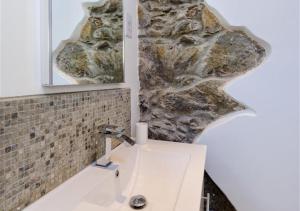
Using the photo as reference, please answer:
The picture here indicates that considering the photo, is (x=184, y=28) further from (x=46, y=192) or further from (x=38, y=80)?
(x=46, y=192)

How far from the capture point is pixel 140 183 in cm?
104

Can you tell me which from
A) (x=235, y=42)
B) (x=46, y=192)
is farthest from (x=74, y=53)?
(x=235, y=42)

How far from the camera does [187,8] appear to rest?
1.35 metres

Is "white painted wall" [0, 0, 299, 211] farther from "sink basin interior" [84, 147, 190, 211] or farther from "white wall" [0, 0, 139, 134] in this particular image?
"white wall" [0, 0, 139, 134]

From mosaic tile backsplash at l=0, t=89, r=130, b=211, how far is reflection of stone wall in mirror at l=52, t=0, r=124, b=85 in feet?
0.27

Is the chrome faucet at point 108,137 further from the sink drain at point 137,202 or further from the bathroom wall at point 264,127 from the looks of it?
the bathroom wall at point 264,127

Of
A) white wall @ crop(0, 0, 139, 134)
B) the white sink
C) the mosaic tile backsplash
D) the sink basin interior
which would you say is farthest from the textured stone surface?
white wall @ crop(0, 0, 139, 134)

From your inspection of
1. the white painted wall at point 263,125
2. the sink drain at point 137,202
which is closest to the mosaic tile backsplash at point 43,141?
the sink drain at point 137,202

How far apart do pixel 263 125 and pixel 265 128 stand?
21 millimetres

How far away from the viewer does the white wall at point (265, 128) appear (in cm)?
124

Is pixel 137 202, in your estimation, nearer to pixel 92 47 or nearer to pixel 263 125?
pixel 92 47

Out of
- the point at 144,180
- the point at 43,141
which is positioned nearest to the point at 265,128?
the point at 144,180

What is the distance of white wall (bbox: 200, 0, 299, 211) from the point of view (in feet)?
4.07

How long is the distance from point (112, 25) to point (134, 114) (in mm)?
557
